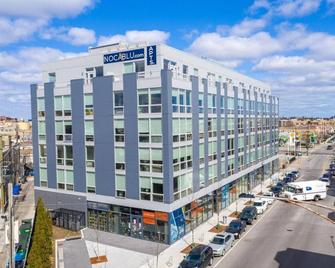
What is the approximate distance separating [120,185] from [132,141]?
5024 millimetres

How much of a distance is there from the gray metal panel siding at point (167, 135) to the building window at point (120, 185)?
16.6 ft

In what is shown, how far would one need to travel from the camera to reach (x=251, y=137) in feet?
191

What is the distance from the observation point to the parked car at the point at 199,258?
88.0 feet

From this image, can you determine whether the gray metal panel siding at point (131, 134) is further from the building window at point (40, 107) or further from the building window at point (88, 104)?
the building window at point (40, 107)

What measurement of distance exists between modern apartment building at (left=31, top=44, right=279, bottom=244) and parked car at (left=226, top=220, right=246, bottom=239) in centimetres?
434

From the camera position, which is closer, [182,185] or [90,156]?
[182,185]

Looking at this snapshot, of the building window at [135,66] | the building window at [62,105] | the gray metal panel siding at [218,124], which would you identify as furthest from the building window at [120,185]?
the gray metal panel siding at [218,124]

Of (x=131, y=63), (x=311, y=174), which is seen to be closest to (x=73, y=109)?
(x=131, y=63)

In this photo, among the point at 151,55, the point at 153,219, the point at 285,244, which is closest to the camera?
the point at 285,244

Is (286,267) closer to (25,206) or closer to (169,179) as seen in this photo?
(169,179)

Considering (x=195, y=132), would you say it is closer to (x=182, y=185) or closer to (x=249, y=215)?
(x=182, y=185)

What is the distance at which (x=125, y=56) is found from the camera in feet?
125

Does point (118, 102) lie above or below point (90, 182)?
above

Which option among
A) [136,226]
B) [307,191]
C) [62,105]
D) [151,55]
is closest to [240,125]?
[307,191]
